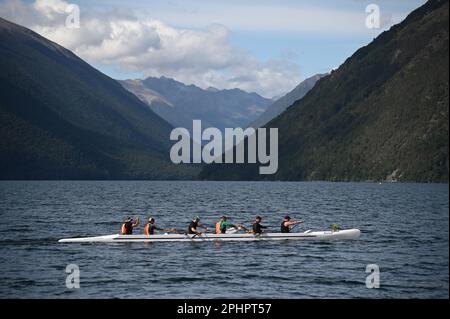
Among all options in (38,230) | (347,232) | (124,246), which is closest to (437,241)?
(347,232)

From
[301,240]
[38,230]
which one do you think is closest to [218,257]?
[301,240]

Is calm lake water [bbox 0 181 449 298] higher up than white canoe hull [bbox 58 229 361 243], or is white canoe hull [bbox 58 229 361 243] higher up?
white canoe hull [bbox 58 229 361 243]

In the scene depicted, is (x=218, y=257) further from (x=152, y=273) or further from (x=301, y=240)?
(x=301, y=240)

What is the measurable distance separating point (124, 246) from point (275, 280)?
18.7 meters

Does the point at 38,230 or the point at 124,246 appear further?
the point at 38,230

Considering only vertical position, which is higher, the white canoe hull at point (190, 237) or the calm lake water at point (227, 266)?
the white canoe hull at point (190, 237)

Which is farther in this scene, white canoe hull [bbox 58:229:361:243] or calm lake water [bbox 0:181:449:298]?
white canoe hull [bbox 58:229:361:243]

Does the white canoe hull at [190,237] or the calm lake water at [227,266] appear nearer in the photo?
the calm lake water at [227,266]

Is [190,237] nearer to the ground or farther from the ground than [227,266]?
farther from the ground

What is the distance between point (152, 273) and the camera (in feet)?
150

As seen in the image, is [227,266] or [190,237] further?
[190,237]
